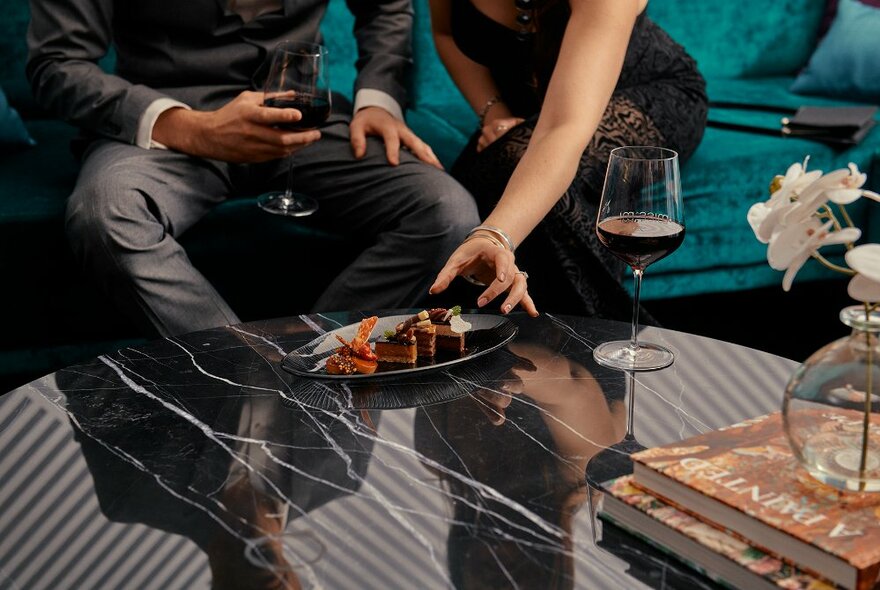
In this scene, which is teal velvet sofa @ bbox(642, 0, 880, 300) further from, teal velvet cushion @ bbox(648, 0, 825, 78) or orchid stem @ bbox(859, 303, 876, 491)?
orchid stem @ bbox(859, 303, 876, 491)

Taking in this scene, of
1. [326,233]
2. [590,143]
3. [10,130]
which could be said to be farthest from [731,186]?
[10,130]

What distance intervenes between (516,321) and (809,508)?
63cm

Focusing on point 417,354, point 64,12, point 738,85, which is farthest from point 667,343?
point 738,85

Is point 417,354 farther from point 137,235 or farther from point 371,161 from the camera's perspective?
point 371,161

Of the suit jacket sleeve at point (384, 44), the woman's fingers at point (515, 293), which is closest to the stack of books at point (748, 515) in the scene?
the woman's fingers at point (515, 293)

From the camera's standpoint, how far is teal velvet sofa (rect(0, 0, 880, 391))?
2180 millimetres

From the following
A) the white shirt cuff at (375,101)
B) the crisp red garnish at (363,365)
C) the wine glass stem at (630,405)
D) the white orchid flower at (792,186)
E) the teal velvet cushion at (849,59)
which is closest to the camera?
the white orchid flower at (792,186)

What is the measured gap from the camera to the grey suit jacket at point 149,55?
2098mm

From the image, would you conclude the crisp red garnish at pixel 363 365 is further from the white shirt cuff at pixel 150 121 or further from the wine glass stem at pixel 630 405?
the white shirt cuff at pixel 150 121

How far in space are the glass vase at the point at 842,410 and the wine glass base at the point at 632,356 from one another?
0.39 metres

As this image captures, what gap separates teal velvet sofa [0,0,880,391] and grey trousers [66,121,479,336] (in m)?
0.11

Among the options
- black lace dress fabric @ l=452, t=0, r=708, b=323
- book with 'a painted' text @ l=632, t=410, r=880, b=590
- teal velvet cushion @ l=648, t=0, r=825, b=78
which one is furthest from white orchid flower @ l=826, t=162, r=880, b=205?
teal velvet cushion @ l=648, t=0, r=825, b=78

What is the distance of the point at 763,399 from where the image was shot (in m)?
1.20

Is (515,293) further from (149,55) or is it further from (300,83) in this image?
(149,55)
